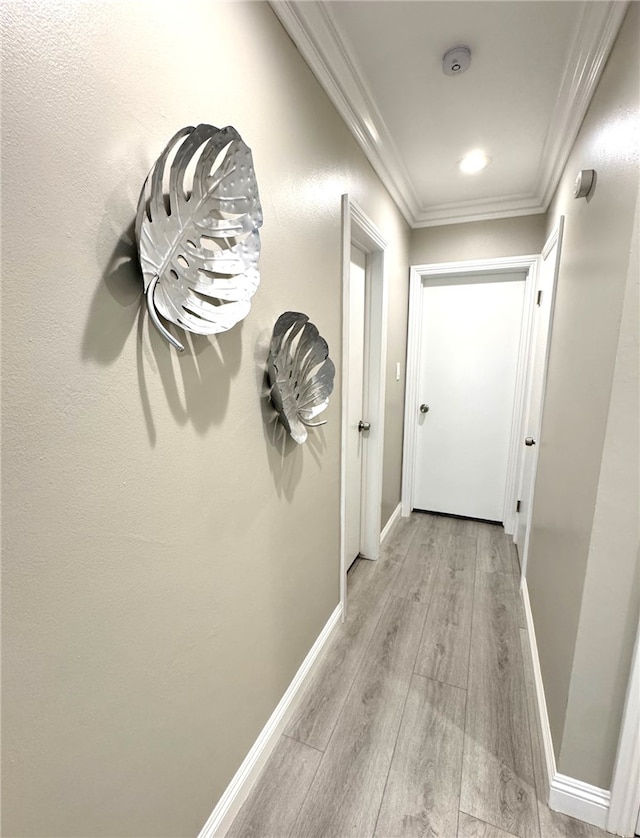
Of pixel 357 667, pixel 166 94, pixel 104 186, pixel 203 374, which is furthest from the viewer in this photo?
pixel 357 667

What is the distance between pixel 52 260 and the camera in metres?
0.61

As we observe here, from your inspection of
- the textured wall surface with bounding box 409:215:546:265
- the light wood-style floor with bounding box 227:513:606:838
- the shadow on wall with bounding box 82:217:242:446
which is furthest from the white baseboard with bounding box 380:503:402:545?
the shadow on wall with bounding box 82:217:242:446

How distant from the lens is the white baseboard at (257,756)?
3.66ft

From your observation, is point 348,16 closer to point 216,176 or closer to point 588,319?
point 216,176

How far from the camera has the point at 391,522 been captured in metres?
3.15

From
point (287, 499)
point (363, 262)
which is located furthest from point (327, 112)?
point (287, 499)

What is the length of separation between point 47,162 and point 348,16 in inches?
49.9

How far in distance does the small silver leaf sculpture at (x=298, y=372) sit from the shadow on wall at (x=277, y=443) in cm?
2

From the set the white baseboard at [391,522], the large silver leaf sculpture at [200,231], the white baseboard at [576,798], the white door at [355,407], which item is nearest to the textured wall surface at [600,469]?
the white baseboard at [576,798]

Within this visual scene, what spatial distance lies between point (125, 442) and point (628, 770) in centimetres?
162

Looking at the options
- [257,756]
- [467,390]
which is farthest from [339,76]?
[257,756]

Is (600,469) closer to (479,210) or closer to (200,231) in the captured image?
(200,231)

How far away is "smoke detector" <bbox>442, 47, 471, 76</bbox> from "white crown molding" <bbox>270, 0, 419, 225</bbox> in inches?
12.7

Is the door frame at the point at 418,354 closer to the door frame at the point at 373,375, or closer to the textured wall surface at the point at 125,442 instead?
the door frame at the point at 373,375
